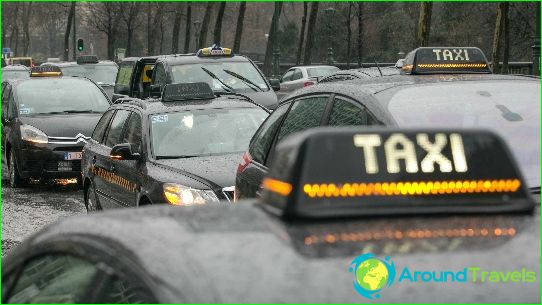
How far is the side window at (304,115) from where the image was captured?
5.84m

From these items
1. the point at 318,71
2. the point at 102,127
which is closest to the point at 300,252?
the point at 102,127

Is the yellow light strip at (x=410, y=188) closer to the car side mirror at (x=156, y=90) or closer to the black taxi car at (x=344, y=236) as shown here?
the black taxi car at (x=344, y=236)

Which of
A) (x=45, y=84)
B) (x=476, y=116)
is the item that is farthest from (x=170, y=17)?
(x=476, y=116)

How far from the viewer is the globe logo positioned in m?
2.00

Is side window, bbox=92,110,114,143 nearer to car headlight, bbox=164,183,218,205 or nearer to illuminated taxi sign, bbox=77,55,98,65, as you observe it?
car headlight, bbox=164,183,218,205

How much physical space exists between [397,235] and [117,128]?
877 centimetres

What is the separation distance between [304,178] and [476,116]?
3.40 metres

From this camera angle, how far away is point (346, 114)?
18.5 feet

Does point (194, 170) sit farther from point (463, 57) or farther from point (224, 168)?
point (463, 57)

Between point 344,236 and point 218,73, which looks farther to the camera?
point 218,73

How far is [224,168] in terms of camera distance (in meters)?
8.85

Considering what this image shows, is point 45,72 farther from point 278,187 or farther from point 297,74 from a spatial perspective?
point 297,74

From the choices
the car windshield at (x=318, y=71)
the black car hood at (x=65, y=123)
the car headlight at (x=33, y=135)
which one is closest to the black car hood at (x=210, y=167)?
the black car hood at (x=65, y=123)

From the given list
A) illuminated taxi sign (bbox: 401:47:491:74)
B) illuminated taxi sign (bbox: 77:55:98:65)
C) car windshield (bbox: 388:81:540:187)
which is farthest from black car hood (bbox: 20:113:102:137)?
illuminated taxi sign (bbox: 77:55:98:65)
